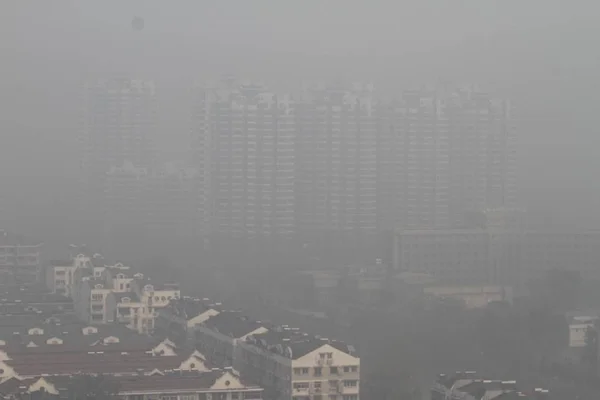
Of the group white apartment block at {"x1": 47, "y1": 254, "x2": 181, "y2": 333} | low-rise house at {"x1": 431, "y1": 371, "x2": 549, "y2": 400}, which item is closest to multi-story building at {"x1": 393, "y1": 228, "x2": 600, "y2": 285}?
white apartment block at {"x1": 47, "y1": 254, "x2": 181, "y2": 333}

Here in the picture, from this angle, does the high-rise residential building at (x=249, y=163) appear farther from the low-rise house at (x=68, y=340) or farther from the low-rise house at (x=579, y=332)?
the low-rise house at (x=68, y=340)

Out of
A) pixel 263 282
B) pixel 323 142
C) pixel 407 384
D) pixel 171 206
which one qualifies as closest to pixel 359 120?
pixel 323 142

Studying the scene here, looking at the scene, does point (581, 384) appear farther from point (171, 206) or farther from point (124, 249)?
point (171, 206)

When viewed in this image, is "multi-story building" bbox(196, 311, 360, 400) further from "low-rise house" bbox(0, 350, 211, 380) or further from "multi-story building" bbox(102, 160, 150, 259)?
"multi-story building" bbox(102, 160, 150, 259)

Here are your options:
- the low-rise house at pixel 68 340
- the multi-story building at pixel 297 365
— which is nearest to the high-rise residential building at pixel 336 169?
the low-rise house at pixel 68 340

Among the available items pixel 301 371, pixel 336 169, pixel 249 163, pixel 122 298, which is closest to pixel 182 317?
pixel 122 298

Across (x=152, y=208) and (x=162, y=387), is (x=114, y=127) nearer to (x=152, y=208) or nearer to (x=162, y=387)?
(x=152, y=208)
